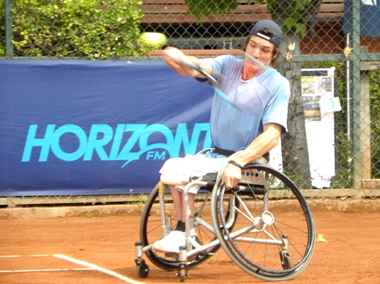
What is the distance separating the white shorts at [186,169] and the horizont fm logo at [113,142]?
11.0 ft

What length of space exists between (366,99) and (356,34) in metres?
0.68

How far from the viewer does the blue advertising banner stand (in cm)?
Result: 837

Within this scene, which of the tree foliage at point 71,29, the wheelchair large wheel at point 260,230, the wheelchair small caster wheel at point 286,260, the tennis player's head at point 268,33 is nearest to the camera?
the wheelchair large wheel at point 260,230

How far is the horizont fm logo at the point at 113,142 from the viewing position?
8.37 meters

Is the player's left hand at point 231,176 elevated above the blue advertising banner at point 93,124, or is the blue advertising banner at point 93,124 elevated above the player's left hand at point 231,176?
the blue advertising banner at point 93,124

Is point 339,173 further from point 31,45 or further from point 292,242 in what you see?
point 31,45

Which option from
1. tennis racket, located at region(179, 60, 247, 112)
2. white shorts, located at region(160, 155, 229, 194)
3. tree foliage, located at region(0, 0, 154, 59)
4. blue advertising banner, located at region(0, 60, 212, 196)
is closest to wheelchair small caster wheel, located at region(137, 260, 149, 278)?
white shorts, located at region(160, 155, 229, 194)

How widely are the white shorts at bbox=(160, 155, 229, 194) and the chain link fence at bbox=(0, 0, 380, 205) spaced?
3.56m

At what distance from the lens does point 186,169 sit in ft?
16.6

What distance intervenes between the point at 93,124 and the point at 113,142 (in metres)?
0.26

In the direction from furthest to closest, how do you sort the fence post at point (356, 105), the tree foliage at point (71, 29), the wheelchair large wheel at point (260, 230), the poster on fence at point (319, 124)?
the poster on fence at point (319, 124) → the fence post at point (356, 105) → the tree foliage at point (71, 29) → the wheelchair large wheel at point (260, 230)

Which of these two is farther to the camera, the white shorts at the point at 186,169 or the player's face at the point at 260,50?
the player's face at the point at 260,50

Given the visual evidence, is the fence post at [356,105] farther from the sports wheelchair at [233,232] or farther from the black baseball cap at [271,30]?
the black baseball cap at [271,30]

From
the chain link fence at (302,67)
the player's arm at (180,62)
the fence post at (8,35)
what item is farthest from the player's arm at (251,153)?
the fence post at (8,35)
